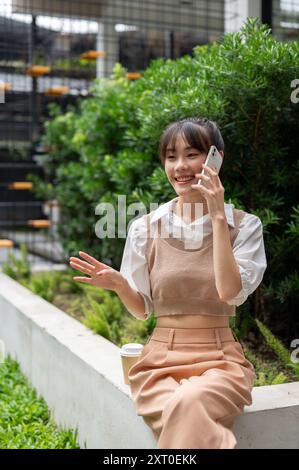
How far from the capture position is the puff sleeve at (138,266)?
248 cm

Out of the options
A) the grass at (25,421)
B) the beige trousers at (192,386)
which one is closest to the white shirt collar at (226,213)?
the beige trousers at (192,386)

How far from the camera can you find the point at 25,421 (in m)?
3.71

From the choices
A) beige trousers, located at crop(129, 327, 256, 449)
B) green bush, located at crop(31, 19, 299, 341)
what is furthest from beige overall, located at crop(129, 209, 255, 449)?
green bush, located at crop(31, 19, 299, 341)

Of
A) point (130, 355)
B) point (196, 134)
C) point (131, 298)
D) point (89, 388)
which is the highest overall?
point (196, 134)

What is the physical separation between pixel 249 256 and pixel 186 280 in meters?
0.25

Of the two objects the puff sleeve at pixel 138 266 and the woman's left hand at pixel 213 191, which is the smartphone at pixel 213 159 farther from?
the puff sleeve at pixel 138 266

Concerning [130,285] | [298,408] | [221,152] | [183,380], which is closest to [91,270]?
[130,285]

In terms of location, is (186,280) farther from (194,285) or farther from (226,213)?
(226,213)

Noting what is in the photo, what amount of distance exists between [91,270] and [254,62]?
1.64m

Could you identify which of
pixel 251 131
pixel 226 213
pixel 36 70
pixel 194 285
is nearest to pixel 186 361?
pixel 194 285

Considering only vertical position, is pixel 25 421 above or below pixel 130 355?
below

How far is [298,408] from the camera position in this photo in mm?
2590

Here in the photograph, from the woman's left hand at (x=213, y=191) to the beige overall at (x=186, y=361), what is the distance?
256 millimetres

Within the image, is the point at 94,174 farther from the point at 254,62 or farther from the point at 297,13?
the point at 297,13
